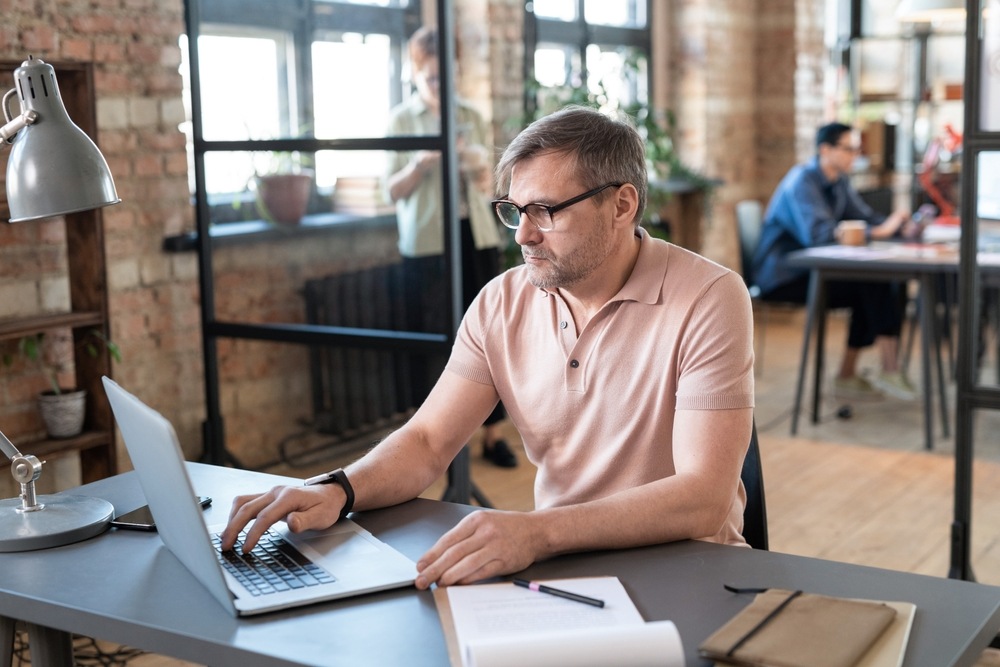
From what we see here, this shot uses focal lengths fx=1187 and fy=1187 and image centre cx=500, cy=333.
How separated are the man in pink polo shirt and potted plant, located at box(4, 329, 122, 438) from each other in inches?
67.4

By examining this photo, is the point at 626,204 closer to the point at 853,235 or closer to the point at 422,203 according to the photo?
the point at 422,203

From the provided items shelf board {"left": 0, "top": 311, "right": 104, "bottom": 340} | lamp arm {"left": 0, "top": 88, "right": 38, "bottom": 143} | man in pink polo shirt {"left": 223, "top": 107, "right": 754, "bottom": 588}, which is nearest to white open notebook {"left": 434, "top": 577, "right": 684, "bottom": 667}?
man in pink polo shirt {"left": 223, "top": 107, "right": 754, "bottom": 588}

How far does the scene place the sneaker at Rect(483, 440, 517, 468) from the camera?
453 cm

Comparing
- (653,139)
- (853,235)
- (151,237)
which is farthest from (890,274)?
(151,237)

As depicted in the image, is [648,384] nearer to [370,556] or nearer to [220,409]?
[370,556]

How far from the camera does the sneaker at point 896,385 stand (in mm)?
5637

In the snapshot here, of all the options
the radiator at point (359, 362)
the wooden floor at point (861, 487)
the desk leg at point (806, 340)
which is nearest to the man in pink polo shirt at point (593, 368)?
the wooden floor at point (861, 487)

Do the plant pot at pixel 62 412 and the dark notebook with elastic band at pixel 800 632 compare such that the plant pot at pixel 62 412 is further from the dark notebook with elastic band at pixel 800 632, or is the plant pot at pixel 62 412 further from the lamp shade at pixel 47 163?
the dark notebook with elastic band at pixel 800 632

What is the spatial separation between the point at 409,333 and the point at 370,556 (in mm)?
2050

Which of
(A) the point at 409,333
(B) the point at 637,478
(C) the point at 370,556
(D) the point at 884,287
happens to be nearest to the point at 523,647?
(C) the point at 370,556

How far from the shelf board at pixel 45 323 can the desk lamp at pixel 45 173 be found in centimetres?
162

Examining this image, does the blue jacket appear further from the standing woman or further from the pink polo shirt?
the pink polo shirt

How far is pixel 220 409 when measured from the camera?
13.2 feet

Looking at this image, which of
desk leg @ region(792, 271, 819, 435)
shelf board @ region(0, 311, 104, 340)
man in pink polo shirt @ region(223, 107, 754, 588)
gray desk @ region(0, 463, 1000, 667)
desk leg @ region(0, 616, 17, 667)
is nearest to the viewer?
gray desk @ region(0, 463, 1000, 667)
